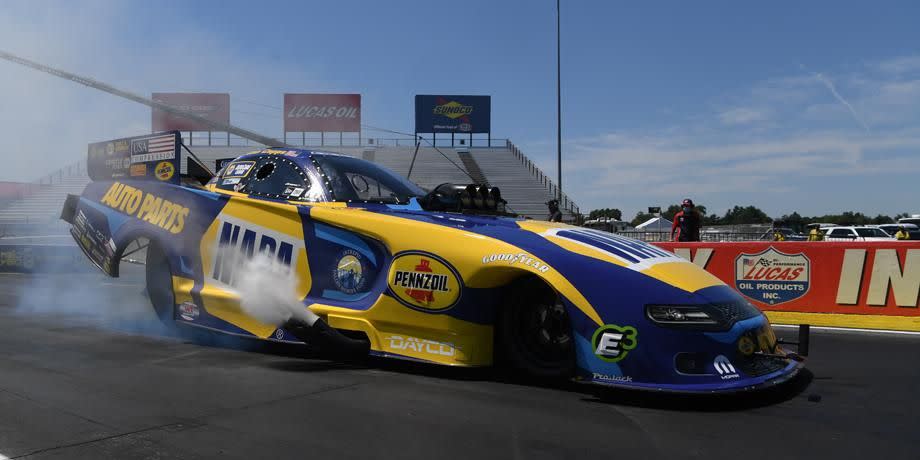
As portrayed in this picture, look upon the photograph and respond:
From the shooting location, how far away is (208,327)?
5734 mm

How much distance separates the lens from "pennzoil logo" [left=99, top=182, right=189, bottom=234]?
6164 mm

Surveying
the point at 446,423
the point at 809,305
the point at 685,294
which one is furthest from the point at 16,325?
the point at 809,305

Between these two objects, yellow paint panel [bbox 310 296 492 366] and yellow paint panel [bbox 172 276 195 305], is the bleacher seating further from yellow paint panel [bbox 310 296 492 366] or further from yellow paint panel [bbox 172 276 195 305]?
yellow paint panel [bbox 310 296 492 366]

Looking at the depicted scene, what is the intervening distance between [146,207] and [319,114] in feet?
132

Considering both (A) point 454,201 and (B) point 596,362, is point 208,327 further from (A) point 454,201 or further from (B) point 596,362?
(B) point 596,362

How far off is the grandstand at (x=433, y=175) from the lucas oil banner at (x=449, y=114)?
5.25ft

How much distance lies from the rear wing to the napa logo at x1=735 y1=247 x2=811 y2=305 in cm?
666

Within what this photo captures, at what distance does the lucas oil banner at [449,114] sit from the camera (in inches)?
1775

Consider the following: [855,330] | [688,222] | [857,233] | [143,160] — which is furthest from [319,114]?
[855,330]

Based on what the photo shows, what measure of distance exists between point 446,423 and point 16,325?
5.59 meters

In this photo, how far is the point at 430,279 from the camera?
4.40m

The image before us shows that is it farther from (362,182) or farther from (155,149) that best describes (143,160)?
(362,182)

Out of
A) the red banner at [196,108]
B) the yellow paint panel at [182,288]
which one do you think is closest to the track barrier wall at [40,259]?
the yellow paint panel at [182,288]

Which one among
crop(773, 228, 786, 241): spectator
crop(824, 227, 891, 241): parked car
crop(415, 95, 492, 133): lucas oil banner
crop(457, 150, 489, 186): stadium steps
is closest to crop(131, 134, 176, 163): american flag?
crop(773, 228, 786, 241): spectator
